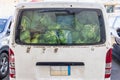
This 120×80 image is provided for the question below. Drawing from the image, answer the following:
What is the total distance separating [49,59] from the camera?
3787 millimetres

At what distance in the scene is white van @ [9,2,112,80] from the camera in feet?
12.3

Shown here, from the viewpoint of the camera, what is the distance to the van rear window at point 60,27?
12.4ft

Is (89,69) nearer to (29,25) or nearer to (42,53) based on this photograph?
(42,53)

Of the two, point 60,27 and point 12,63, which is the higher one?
point 60,27

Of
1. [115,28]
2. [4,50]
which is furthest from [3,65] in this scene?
[115,28]

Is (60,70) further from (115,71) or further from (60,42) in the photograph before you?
(115,71)

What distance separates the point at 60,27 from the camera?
3857mm

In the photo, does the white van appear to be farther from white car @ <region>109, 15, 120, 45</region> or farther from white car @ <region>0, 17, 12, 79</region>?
white car @ <region>109, 15, 120, 45</region>

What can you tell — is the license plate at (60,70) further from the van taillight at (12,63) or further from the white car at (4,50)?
the white car at (4,50)

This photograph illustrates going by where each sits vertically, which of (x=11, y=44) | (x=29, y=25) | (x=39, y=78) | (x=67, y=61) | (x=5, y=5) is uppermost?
(x=5, y=5)

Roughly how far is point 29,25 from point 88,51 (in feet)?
3.32

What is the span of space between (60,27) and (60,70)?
2.21 ft

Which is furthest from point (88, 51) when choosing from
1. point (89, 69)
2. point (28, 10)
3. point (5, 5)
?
point (5, 5)

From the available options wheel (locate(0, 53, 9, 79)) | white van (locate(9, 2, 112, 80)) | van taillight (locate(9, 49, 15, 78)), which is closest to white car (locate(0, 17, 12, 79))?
wheel (locate(0, 53, 9, 79))
